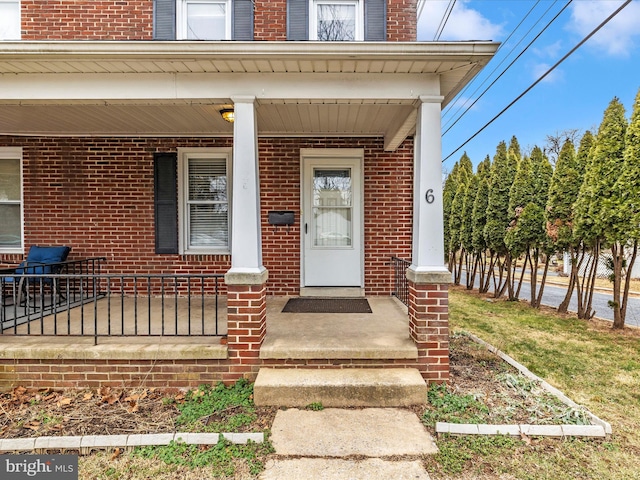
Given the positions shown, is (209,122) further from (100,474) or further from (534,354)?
(534,354)

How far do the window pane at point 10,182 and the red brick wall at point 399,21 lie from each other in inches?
229

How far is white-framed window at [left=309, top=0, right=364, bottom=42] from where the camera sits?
188 inches

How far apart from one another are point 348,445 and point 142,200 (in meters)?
4.58

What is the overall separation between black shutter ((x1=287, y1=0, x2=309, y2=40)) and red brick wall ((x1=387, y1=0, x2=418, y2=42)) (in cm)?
108

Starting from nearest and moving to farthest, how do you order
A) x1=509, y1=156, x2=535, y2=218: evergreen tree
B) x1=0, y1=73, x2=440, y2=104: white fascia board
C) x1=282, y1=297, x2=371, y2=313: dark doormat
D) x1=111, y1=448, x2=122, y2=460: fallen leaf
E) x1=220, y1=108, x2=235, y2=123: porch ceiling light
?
x1=111, y1=448, x2=122, y2=460: fallen leaf → x1=0, y1=73, x2=440, y2=104: white fascia board → x1=220, y1=108, x2=235, y2=123: porch ceiling light → x1=282, y1=297, x2=371, y2=313: dark doormat → x1=509, y1=156, x2=535, y2=218: evergreen tree

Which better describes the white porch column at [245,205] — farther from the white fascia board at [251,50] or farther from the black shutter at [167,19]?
the black shutter at [167,19]

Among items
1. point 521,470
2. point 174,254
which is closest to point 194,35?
point 174,254

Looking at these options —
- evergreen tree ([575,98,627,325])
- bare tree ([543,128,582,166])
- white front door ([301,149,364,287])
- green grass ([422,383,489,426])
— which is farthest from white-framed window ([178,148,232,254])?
bare tree ([543,128,582,166])

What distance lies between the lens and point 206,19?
4.79 metres

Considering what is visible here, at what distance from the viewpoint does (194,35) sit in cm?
480

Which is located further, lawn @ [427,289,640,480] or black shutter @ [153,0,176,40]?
black shutter @ [153,0,176,40]

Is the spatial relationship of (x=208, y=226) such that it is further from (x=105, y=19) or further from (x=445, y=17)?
(x=445, y=17)

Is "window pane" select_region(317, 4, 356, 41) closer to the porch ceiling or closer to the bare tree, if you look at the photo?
the porch ceiling

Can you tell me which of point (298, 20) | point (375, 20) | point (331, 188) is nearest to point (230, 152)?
point (331, 188)
